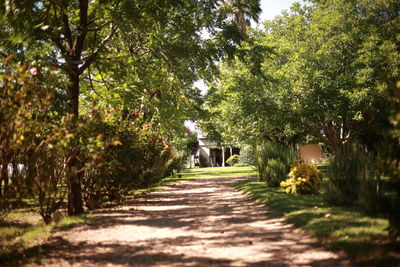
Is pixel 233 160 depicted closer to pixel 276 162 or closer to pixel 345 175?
pixel 276 162

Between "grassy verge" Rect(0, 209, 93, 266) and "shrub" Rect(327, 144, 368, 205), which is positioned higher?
"shrub" Rect(327, 144, 368, 205)

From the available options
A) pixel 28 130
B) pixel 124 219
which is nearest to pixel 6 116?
pixel 28 130

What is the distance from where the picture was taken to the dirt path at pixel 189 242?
4.63 meters

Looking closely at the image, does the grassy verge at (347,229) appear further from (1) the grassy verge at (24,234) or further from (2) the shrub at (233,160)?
(2) the shrub at (233,160)

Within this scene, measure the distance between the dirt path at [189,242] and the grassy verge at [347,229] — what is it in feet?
0.74

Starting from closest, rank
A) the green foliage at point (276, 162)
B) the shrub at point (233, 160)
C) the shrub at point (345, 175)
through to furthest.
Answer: the shrub at point (345, 175) < the green foliage at point (276, 162) < the shrub at point (233, 160)

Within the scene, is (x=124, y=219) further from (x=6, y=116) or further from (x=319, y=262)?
(x=319, y=262)

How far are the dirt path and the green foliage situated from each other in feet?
14.3

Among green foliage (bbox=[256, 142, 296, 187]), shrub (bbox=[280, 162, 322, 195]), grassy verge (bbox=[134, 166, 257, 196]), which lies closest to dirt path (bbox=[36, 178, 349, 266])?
shrub (bbox=[280, 162, 322, 195])

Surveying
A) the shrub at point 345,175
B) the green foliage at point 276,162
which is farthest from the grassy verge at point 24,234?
the green foliage at point 276,162

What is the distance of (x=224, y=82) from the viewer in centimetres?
2558

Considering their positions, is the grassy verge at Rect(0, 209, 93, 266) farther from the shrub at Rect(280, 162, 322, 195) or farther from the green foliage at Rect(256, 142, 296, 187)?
the green foliage at Rect(256, 142, 296, 187)

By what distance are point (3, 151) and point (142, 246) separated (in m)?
2.95

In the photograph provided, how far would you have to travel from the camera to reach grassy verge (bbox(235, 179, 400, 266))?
4312mm
